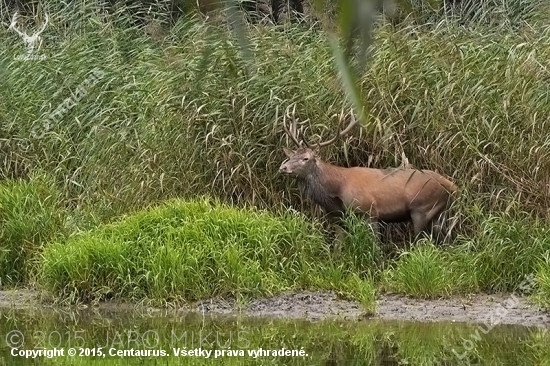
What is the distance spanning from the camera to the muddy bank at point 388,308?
305 inches

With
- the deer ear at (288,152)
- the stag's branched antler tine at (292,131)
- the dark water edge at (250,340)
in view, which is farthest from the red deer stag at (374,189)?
the dark water edge at (250,340)

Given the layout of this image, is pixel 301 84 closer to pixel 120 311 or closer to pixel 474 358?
pixel 120 311

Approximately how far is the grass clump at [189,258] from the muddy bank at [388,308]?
0.12m

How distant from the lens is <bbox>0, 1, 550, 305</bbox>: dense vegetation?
27.3ft

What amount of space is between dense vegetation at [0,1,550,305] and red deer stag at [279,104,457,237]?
0.65 ft

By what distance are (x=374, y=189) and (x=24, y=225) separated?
10.1 feet

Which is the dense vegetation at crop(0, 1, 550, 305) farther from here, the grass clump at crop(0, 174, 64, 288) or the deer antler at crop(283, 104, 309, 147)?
the deer antler at crop(283, 104, 309, 147)

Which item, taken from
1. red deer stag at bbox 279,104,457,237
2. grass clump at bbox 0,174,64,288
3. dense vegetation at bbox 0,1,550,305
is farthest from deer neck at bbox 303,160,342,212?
grass clump at bbox 0,174,64,288

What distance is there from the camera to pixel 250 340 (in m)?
7.00

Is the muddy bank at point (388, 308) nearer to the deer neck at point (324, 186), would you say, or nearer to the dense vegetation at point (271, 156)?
the dense vegetation at point (271, 156)

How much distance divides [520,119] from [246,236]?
2.50 metres

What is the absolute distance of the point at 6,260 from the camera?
9.14m

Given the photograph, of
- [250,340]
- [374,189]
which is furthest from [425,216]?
[250,340]

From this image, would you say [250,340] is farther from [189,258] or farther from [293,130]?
[293,130]
